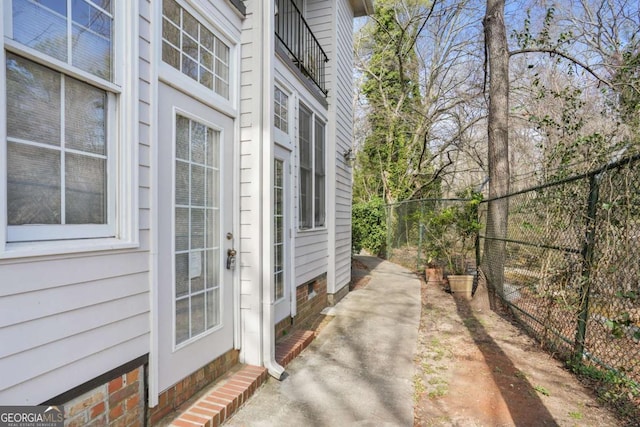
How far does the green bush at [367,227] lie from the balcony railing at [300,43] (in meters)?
6.90

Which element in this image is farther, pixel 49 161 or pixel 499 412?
pixel 499 412

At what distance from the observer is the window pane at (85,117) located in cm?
178

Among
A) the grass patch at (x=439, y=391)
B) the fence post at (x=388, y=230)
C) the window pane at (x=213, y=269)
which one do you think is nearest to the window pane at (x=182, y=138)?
the window pane at (x=213, y=269)

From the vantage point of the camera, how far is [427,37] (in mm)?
15367

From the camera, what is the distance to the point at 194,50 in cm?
277

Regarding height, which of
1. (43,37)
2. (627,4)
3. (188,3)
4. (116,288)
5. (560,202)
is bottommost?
(116,288)

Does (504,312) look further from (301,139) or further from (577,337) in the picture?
(301,139)

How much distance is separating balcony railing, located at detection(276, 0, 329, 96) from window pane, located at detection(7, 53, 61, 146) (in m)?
3.48

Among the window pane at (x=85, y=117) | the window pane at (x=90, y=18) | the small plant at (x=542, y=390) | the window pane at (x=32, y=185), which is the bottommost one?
the small plant at (x=542, y=390)

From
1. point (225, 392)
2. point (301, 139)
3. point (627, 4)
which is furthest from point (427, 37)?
point (225, 392)

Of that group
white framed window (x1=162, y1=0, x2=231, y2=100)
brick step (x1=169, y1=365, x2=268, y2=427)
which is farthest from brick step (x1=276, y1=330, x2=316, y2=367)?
white framed window (x1=162, y1=0, x2=231, y2=100)

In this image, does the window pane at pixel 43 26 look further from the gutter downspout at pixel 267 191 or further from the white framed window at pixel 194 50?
the gutter downspout at pixel 267 191

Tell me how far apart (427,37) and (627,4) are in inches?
302

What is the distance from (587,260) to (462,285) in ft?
11.9
